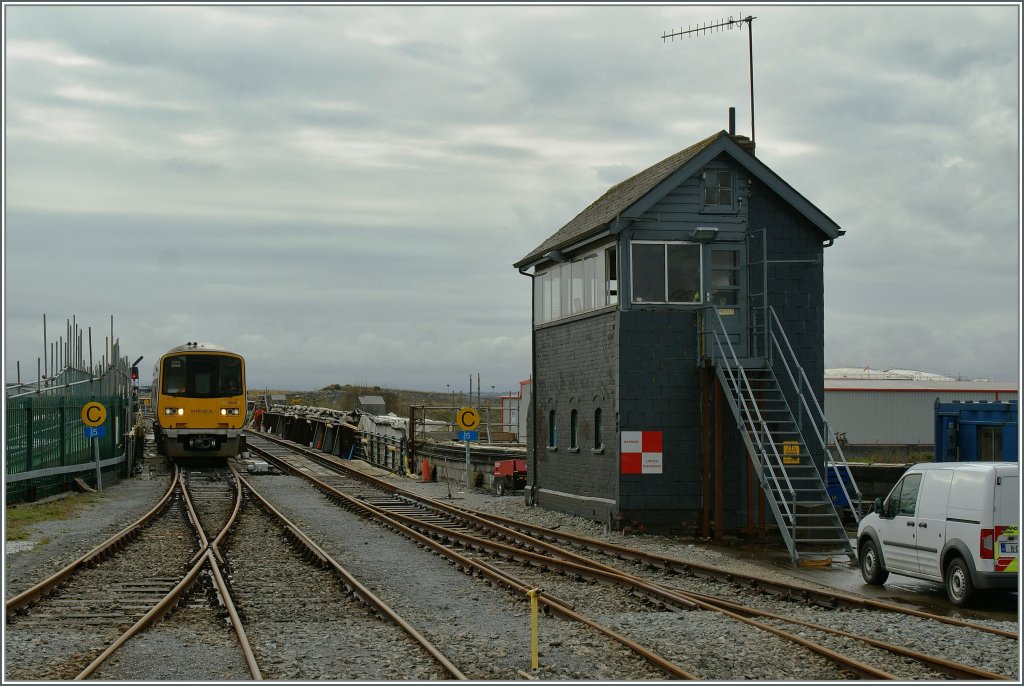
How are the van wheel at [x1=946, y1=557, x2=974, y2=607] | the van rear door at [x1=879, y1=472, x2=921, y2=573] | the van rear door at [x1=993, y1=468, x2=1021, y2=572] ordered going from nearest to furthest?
the van rear door at [x1=993, y1=468, x2=1021, y2=572] < the van wheel at [x1=946, y1=557, x2=974, y2=607] < the van rear door at [x1=879, y1=472, x2=921, y2=573]

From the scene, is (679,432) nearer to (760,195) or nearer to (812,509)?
(812,509)

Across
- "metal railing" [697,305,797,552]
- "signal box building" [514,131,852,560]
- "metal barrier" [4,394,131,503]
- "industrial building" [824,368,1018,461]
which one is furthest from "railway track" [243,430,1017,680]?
"industrial building" [824,368,1018,461]

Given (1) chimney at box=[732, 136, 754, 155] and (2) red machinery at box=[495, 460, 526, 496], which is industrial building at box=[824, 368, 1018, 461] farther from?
(1) chimney at box=[732, 136, 754, 155]

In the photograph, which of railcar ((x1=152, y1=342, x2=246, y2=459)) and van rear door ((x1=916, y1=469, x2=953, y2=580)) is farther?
railcar ((x1=152, y1=342, x2=246, y2=459))

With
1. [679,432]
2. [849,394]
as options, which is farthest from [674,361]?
[849,394]

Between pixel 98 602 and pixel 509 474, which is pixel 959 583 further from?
pixel 509 474

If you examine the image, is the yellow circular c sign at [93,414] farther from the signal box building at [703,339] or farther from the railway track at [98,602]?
the signal box building at [703,339]

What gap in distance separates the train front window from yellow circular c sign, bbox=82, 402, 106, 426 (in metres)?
8.46

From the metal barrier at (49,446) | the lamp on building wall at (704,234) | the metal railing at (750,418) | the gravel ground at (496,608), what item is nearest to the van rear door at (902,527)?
the gravel ground at (496,608)

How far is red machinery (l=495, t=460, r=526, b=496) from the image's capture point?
3020 cm

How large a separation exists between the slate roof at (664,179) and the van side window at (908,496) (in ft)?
26.5

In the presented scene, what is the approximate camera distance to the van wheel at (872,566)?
50.8 feet

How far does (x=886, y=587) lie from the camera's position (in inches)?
607

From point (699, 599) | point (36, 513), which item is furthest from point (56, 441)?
point (699, 599)
